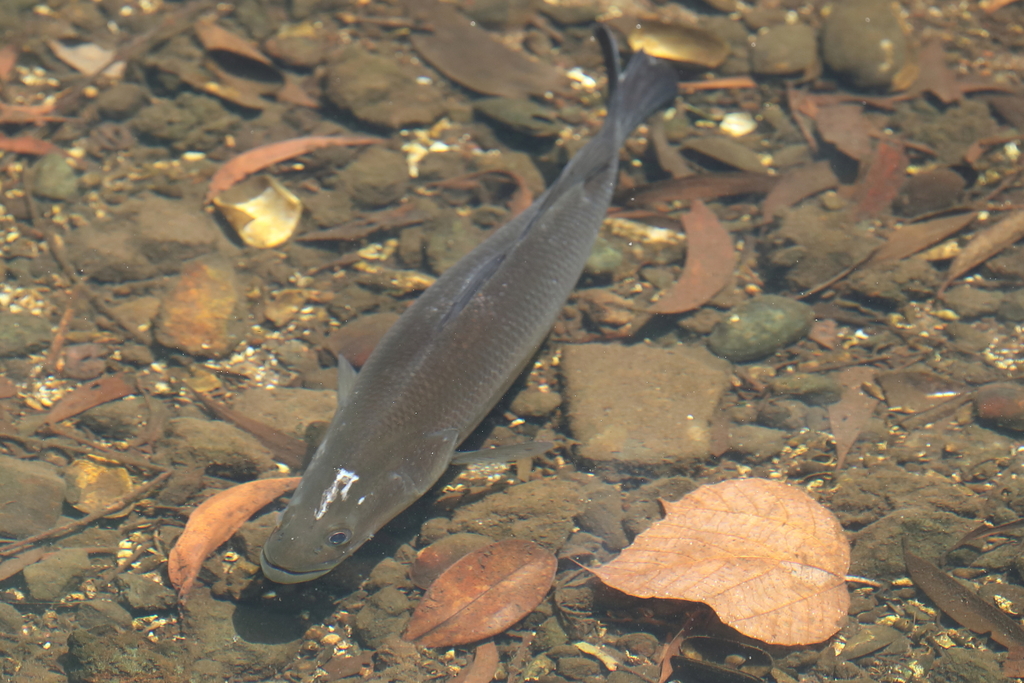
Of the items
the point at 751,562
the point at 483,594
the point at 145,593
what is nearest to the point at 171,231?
the point at 145,593

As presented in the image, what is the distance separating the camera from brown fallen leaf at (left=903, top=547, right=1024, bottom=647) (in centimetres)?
349

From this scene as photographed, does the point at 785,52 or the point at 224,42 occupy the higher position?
the point at 785,52

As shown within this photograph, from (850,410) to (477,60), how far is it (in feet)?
13.6

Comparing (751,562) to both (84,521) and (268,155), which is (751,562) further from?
(268,155)

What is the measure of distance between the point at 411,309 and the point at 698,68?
3.90 meters

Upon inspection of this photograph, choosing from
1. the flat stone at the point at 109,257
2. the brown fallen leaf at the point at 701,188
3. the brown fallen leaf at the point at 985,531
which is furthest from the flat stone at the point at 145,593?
the brown fallen leaf at the point at 701,188

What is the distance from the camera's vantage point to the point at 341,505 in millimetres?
3361

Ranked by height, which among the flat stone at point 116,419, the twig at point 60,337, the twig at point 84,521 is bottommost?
the twig at point 84,521

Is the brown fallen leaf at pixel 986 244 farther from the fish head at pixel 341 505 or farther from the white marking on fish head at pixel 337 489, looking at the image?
the white marking on fish head at pixel 337 489

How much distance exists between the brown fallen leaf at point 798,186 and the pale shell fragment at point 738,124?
0.59 m

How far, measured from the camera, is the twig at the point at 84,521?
3732 mm

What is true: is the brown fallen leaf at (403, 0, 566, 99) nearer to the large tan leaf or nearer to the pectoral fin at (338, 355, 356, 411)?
the pectoral fin at (338, 355, 356, 411)

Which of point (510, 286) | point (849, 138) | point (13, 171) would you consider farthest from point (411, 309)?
point (849, 138)

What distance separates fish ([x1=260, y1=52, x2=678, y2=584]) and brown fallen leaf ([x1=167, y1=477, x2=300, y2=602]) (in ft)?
1.92
